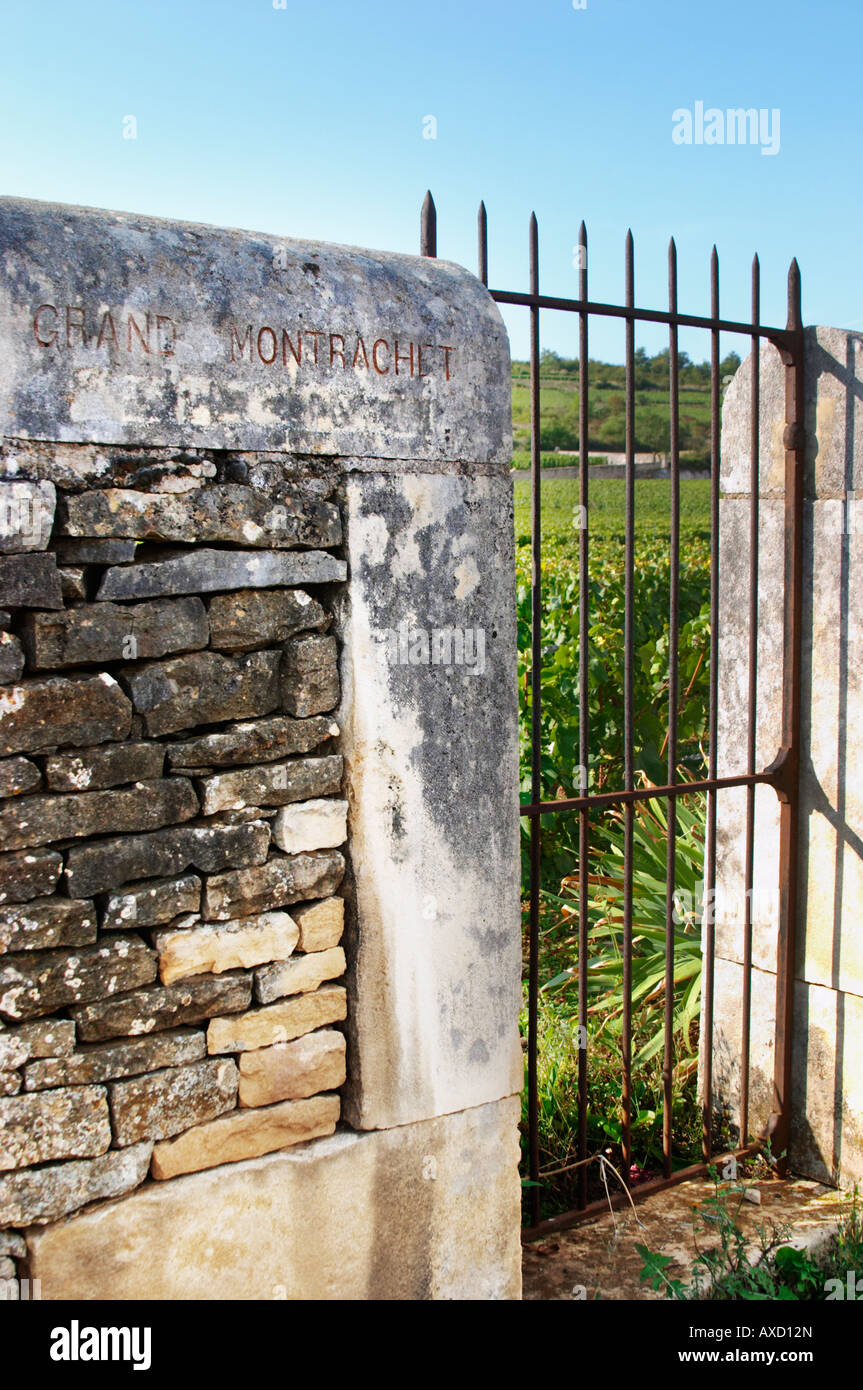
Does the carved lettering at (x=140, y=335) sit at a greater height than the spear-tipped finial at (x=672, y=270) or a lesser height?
lesser

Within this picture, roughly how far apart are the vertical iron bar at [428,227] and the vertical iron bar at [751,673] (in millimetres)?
1243

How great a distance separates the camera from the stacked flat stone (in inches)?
78.4

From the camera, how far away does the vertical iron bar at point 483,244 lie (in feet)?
9.19

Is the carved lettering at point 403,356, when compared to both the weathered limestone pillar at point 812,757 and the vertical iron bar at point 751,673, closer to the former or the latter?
the vertical iron bar at point 751,673

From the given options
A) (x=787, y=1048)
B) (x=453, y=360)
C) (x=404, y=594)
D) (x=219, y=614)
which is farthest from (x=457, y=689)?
(x=787, y=1048)

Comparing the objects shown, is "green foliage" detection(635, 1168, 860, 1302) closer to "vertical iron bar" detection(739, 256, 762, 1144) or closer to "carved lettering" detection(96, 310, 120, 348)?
"vertical iron bar" detection(739, 256, 762, 1144)

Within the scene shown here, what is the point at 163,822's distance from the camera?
7.00 feet

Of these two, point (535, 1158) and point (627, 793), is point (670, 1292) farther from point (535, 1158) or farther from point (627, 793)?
point (627, 793)

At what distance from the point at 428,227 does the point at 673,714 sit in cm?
154

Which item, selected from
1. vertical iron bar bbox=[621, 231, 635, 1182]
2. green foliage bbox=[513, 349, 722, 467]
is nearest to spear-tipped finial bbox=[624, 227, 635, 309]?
vertical iron bar bbox=[621, 231, 635, 1182]

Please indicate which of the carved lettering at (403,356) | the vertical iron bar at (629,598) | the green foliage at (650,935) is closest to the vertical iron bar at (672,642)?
the vertical iron bar at (629,598)

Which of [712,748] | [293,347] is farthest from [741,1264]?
[293,347]

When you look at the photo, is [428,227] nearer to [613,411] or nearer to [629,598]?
[629,598]

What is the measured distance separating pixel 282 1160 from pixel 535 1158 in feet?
3.68
